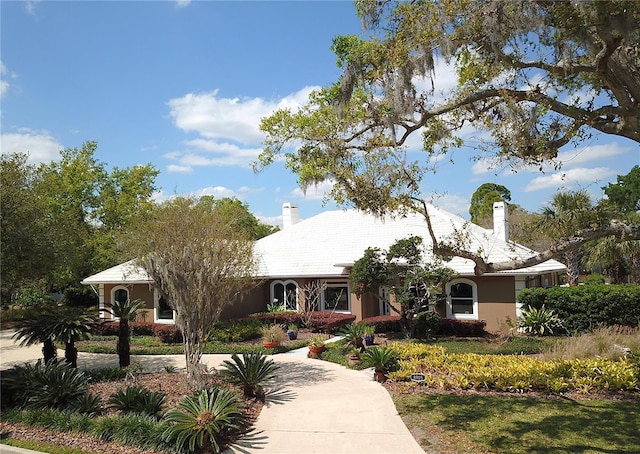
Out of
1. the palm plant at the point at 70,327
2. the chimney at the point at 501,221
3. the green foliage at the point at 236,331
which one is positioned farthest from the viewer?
the chimney at the point at 501,221

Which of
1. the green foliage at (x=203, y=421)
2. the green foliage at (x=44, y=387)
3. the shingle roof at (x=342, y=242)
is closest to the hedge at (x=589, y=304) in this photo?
the shingle roof at (x=342, y=242)

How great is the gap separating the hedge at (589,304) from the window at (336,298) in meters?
7.89

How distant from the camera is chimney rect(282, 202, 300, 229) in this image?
97.9ft

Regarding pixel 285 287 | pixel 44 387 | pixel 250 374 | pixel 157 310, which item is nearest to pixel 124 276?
pixel 157 310

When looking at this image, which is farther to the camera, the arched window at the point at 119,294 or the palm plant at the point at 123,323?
the arched window at the point at 119,294

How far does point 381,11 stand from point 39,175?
11.7 metres

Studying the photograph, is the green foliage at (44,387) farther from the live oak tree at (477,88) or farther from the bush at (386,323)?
the bush at (386,323)

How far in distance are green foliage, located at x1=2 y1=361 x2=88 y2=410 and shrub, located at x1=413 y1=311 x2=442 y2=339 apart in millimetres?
11739

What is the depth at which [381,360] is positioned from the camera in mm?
11625

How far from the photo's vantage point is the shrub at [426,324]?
17.7 meters

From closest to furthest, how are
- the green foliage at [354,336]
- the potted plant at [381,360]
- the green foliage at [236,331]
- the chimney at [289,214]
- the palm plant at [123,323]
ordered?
1. the potted plant at [381,360]
2. the palm plant at [123,323]
3. the green foliage at [354,336]
4. the green foliage at [236,331]
5. the chimney at [289,214]

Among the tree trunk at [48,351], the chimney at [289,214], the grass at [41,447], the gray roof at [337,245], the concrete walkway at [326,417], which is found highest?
the chimney at [289,214]

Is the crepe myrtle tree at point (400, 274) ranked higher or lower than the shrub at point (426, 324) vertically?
higher

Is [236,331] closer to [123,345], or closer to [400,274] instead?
[123,345]
